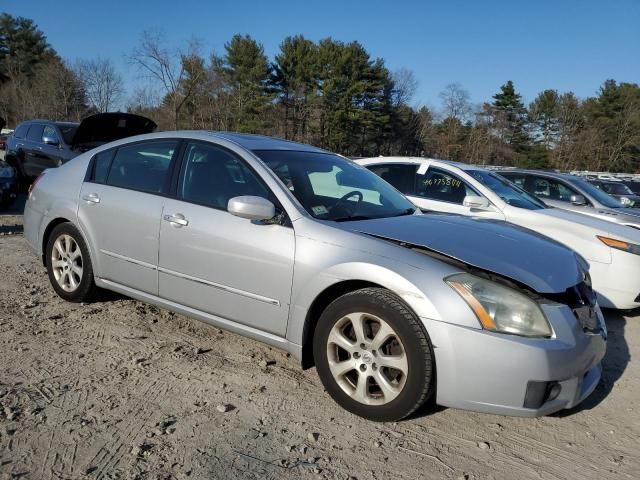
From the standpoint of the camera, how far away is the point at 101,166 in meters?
4.45

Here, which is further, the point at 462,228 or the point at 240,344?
the point at 240,344

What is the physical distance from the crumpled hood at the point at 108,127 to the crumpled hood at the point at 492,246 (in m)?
7.28

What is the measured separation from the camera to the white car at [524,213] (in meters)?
5.25

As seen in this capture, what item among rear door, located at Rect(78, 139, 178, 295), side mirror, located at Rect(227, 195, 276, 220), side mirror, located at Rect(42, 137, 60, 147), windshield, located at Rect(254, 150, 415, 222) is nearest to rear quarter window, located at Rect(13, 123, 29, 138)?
side mirror, located at Rect(42, 137, 60, 147)

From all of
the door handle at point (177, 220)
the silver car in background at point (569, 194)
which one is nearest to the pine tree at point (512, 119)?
the silver car in background at point (569, 194)

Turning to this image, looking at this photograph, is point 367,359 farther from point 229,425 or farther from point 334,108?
point 334,108

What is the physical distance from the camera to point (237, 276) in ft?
11.0

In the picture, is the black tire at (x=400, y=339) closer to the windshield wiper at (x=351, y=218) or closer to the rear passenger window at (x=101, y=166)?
the windshield wiper at (x=351, y=218)

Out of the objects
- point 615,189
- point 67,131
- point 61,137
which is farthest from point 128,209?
point 615,189

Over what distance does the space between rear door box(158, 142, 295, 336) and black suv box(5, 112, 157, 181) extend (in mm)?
6268

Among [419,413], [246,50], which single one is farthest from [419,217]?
[246,50]

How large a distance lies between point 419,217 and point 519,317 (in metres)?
1.24

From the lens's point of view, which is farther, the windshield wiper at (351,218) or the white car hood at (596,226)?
the white car hood at (596,226)

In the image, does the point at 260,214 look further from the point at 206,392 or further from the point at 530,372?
the point at 530,372
